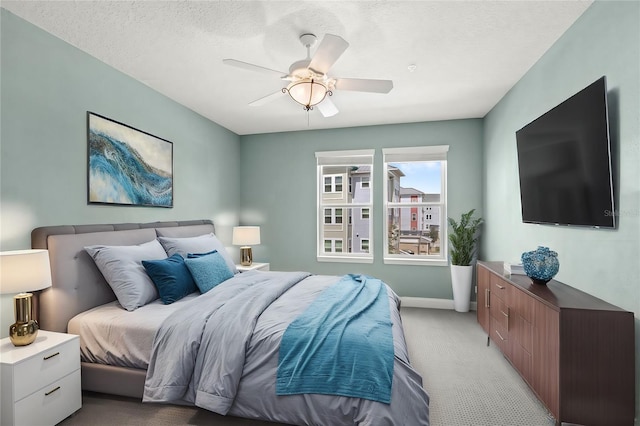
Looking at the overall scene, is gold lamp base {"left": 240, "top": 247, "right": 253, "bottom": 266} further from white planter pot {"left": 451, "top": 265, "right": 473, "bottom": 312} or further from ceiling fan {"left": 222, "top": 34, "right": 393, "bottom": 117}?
white planter pot {"left": 451, "top": 265, "right": 473, "bottom": 312}

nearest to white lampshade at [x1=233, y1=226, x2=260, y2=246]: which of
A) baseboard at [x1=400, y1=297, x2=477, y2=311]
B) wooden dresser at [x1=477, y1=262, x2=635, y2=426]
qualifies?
baseboard at [x1=400, y1=297, x2=477, y2=311]

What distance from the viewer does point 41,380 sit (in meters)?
1.94

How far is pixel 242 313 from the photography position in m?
2.26

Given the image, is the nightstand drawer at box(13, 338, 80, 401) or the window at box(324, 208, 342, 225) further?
the window at box(324, 208, 342, 225)

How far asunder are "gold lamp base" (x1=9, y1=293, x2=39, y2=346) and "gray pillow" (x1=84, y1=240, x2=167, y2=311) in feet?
1.82

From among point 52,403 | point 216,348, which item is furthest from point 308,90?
point 52,403

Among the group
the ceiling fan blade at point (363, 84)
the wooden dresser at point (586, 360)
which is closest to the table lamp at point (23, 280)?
the ceiling fan blade at point (363, 84)

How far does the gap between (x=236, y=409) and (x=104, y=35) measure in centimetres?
281

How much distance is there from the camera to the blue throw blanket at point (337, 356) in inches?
70.0

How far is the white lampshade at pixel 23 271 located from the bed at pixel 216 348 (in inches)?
15.2

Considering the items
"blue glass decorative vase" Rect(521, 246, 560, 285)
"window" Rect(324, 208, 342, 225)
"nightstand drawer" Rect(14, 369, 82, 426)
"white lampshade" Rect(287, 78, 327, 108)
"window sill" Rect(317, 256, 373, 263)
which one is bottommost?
"nightstand drawer" Rect(14, 369, 82, 426)

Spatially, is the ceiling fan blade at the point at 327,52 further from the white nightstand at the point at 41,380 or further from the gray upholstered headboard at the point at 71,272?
the white nightstand at the point at 41,380

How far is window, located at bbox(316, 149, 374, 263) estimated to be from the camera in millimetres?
5086

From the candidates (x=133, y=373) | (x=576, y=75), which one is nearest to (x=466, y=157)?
(x=576, y=75)
